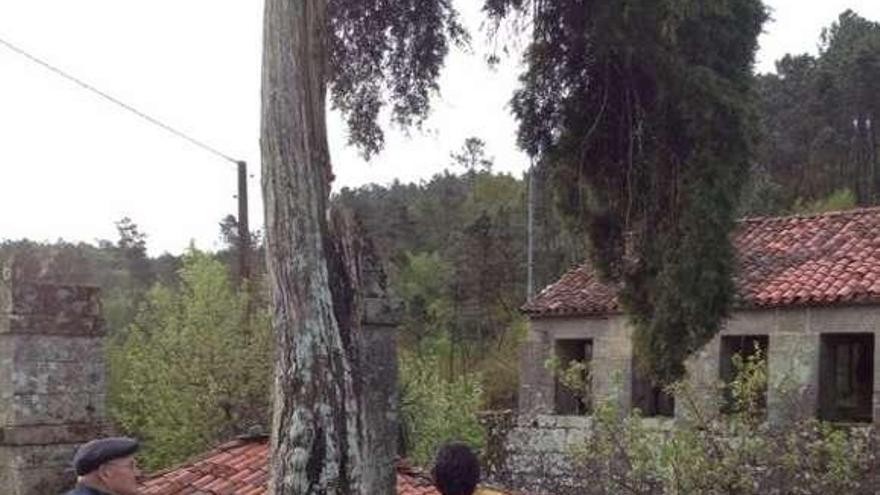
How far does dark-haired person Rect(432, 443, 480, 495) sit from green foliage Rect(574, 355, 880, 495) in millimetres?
6354

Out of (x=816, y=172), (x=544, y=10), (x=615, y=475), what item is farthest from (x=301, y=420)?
(x=816, y=172)

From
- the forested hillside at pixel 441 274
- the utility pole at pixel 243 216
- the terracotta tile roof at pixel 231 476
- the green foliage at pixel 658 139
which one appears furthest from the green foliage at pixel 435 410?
the terracotta tile roof at pixel 231 476

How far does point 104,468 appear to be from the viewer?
4.62 metres

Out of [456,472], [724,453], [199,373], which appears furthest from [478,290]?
[456,472]

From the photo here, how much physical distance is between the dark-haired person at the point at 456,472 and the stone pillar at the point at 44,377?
3.92 m

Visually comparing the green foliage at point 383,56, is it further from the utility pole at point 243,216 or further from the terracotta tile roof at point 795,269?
the utility pole at point 243,216

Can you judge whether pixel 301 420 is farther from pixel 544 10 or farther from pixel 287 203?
pixel 544 10

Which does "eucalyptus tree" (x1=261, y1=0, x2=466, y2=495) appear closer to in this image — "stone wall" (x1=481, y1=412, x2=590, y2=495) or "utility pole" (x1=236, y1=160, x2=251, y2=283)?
"utility pole" (x1=236, y1=160, x2=251, y2=283)

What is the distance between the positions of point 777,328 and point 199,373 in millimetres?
7927

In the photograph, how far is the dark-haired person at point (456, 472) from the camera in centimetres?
467

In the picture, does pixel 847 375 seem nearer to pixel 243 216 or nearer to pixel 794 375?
pixel 794 375

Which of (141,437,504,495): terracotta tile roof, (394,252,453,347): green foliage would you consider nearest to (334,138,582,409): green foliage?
(394,252,453,347): green foliage

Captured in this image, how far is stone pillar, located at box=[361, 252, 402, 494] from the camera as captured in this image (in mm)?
6551

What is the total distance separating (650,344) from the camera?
10586 mm
